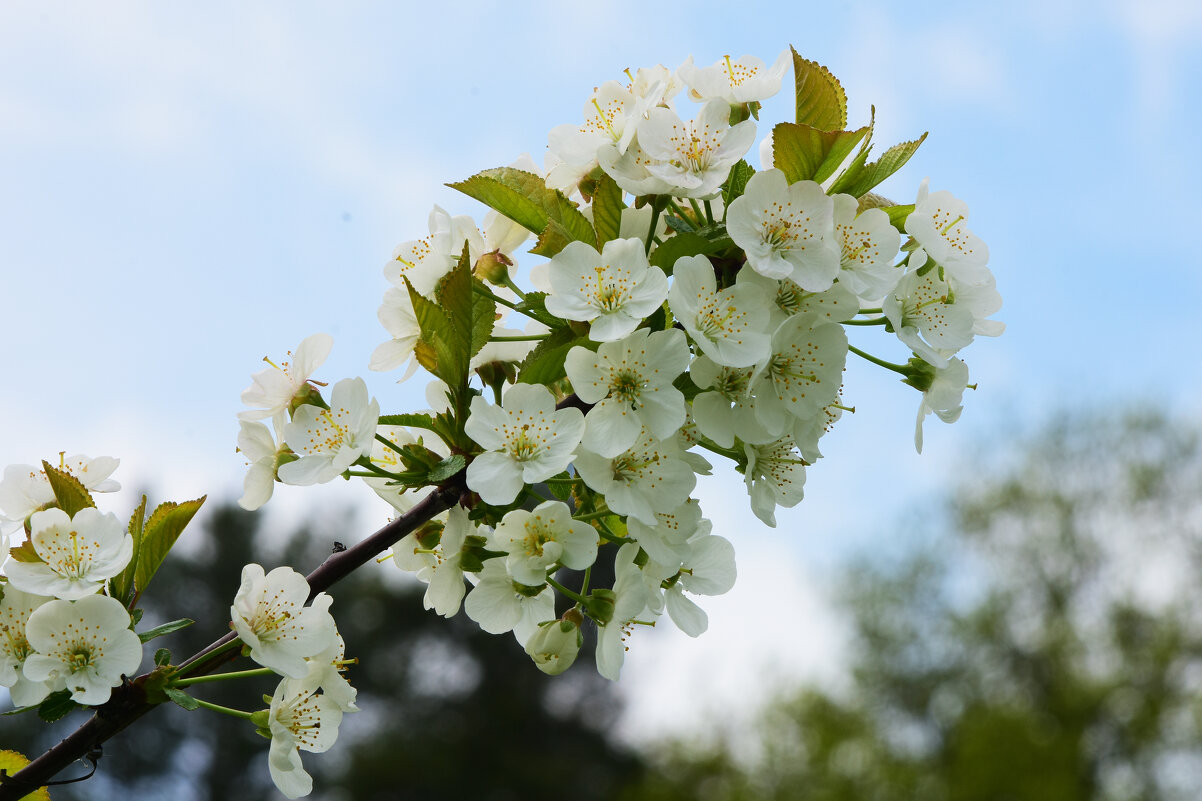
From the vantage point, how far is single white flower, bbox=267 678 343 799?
132 cm

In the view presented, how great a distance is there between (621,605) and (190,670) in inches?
19.8

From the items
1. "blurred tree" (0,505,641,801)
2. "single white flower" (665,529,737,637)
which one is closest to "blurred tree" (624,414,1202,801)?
"blurred tree" (0,505,641,801)

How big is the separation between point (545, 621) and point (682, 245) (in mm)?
517

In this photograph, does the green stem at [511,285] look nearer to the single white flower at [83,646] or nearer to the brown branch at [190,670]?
the brown branch at [190,670]

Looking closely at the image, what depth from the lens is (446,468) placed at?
47.9 inches

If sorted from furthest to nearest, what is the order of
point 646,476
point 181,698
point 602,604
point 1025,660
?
point 1025,660
point 602,604
point 646,476
point 181,698

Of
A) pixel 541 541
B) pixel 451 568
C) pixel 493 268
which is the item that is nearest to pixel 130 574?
pixel 451 568

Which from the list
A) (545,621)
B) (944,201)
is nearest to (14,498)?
(545,621)

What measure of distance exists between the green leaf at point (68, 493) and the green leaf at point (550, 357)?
57cm

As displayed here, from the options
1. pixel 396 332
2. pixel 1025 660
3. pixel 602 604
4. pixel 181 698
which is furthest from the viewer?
pixel 1025 660

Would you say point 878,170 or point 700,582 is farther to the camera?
point 700,582

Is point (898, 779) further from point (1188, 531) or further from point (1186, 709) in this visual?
point (1188, 531)

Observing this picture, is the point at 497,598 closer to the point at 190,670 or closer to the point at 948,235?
the point at 190,670

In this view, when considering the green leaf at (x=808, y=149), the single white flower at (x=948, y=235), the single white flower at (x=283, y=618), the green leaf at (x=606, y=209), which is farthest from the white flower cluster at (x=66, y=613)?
the single white flower at (x=948, y=235)
